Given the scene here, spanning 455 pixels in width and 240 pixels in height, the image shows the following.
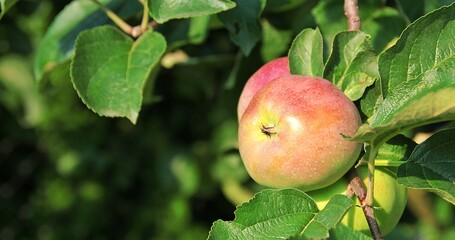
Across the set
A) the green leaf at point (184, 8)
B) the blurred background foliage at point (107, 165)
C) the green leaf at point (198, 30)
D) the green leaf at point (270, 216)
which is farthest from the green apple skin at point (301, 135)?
the blurred background foliage at point (107, 165)

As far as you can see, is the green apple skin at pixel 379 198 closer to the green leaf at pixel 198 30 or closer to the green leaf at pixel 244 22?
the green leaf at pixel 244 22

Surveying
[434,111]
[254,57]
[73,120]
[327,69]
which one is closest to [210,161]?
[73,120]

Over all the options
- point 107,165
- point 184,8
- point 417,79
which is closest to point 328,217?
point 417,79

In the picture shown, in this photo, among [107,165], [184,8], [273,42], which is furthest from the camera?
[107,165]

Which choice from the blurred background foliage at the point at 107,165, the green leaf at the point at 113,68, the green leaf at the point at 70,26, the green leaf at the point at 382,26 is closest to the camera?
the green leaf at the point at 113,68

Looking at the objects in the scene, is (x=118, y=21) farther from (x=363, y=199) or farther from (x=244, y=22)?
(x=363, y=199)

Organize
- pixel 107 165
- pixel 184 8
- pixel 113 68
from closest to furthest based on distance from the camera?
1. pixel 184 8
2. pixel 113 68
3. pixel 107 165

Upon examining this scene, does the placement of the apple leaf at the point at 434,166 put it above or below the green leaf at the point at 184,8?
below
